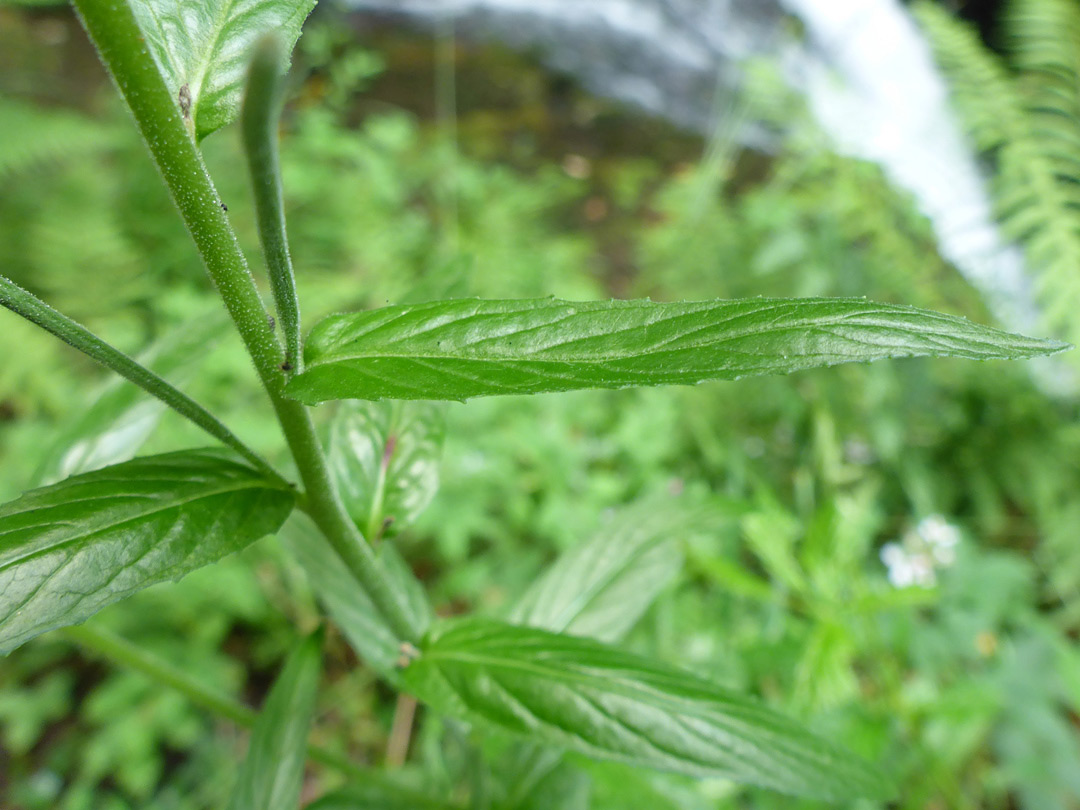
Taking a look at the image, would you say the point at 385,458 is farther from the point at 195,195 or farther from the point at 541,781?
the point at 541,781

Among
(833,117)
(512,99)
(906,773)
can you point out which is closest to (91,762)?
(906,773)

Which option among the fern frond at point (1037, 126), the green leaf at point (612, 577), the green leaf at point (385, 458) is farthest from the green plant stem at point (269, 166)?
Answer: the fern frond at point (1037, 126)

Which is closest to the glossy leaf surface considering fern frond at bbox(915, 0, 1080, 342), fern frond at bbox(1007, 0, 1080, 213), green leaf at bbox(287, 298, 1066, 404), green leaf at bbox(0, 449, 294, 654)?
green leaf at bbox(0, 449, 294, 654)

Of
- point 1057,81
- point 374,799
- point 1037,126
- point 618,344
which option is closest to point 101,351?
point 618,344

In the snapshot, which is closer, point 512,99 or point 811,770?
point 811,770

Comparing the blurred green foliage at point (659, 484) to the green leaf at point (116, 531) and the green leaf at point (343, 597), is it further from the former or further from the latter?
the green leaf at point (116, 531)

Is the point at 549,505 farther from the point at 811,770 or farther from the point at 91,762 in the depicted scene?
the point at 811,770

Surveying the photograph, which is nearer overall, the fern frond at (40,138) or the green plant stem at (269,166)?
the green plant stem at (269,166)
